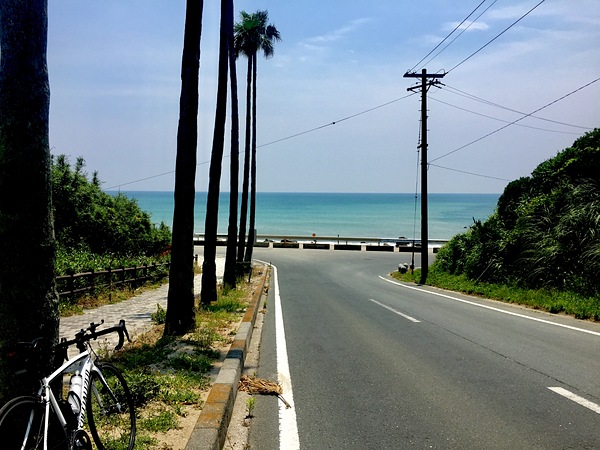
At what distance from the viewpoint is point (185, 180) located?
909 cm

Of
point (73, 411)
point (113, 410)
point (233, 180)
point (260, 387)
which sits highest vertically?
point (233, 180)

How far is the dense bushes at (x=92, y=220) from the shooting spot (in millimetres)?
23812

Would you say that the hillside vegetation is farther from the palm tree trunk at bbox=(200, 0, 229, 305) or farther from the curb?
the curb

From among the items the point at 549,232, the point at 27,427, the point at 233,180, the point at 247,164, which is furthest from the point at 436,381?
the point at 247,164

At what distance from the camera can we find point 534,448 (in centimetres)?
456

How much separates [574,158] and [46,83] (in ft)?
63.0

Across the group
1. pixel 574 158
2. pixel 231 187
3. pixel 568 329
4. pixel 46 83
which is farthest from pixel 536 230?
pixel 46 83

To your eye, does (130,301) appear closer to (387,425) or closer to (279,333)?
(279,333)

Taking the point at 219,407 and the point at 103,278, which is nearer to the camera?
the point at 219,407

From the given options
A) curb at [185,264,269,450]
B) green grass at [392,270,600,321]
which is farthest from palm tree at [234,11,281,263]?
curb at [185,264,269,450]

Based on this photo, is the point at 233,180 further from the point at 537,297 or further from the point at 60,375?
the point at 60,375

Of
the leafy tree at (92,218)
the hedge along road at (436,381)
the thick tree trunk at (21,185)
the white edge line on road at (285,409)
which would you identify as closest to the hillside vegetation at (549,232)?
the hedge along road at (436,381)

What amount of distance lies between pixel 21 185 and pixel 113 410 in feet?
6.41

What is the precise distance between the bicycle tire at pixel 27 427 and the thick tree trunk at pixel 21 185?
2.59 ft
